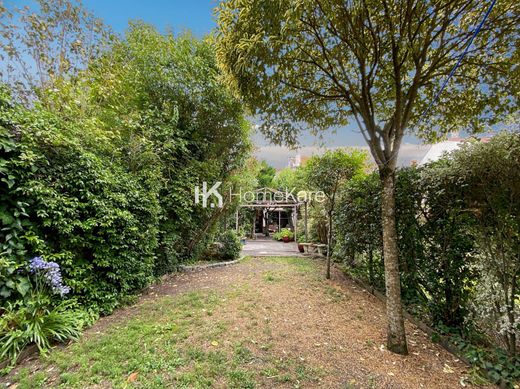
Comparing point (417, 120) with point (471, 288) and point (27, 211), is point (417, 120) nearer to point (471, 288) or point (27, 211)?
point (471, 288)

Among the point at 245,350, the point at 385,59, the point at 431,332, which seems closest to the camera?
the point at 245,350

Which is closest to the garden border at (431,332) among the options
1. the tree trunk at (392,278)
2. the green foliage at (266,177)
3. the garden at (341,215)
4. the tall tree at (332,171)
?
→ the garden at (341,215)

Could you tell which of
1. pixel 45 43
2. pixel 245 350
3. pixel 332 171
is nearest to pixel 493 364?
pixel 245 350

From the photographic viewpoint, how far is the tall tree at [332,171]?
584 cm

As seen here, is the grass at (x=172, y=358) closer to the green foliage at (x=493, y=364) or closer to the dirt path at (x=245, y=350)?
the dirt path at (x=245, y=350)

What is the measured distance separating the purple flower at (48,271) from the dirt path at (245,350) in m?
0.78

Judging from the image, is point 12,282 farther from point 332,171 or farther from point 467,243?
point 332,171

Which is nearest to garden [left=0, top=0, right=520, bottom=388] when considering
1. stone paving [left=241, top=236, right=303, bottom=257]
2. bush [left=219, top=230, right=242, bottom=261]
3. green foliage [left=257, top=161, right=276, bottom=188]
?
bush [left=219, top=230, right=242, bottom=261]

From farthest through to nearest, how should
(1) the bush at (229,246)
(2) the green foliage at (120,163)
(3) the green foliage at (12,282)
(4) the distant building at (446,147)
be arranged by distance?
(1) the bush at (229,246) → (2) the green foliage at (120,163) → (4) the distant building at (446,147) → (3) the green foliage at (12,282)

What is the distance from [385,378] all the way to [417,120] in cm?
379

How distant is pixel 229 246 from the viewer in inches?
316

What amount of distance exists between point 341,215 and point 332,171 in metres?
1.19

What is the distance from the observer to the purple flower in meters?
2.83

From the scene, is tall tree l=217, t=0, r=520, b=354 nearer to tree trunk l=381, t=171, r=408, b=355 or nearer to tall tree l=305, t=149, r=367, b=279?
tree trunk l=381, t=171, r=408, b=355
